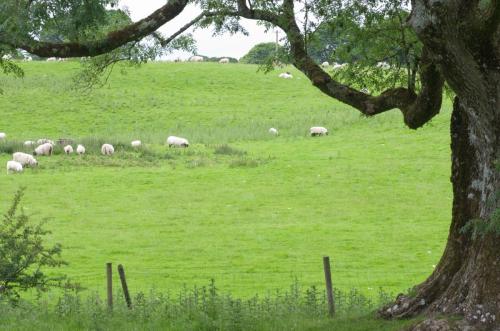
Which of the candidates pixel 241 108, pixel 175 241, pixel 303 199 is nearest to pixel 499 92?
pixel 175 241

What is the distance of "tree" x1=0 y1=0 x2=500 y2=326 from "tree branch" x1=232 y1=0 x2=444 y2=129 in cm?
2

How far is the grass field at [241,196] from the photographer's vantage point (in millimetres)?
23953

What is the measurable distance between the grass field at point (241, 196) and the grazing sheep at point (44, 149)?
27.5 inches

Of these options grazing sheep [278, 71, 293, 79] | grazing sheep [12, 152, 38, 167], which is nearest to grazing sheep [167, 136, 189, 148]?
grazing sheep [12, 152, 38, 167]

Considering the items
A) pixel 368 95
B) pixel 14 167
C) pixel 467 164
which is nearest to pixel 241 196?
pixel 14 167

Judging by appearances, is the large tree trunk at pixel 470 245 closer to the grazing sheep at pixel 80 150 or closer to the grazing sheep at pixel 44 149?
the grazing sheep at pixel 44 149

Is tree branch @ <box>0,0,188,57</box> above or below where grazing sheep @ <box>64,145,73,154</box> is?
below

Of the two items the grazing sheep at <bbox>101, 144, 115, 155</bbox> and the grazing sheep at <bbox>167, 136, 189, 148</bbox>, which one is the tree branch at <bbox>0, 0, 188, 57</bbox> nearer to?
the grazing sheep at <bbox>101, 144, 115, 155</bbox>

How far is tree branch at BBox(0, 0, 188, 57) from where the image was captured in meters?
12.9

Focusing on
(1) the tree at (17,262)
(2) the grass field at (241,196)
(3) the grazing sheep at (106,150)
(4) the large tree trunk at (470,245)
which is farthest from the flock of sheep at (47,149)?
(4) the large tree trunk at (470,245)

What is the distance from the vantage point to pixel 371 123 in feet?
182

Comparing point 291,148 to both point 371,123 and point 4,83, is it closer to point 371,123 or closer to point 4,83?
point 371,123

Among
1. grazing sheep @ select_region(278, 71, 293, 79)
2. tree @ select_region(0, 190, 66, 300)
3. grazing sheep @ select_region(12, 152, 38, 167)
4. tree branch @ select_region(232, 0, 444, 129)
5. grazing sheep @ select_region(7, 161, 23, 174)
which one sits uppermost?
grazing sheep @ select_region(278, 71, 293, 79)

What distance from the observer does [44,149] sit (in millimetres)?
43469
